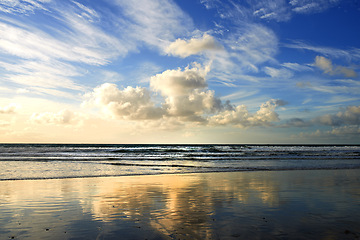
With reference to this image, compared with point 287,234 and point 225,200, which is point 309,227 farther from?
point 225,200

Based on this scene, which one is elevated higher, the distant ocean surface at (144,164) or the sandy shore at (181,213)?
the sandy shore at (181,213)

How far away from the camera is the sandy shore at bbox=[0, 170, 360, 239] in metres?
6.37

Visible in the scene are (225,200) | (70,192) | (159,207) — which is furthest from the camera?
(70,192)

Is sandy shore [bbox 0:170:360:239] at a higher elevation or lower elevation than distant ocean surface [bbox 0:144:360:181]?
higher

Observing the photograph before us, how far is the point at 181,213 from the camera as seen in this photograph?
818 cm

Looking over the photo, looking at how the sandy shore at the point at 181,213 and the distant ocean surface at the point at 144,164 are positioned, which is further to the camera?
the distant ocean surface at the point at 144,164

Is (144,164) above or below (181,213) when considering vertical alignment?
below

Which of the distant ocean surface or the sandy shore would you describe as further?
the distant ocean surface

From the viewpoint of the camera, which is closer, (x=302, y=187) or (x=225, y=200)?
(x=225, y=200)

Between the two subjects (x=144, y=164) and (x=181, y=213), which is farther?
(x=144, y=164)

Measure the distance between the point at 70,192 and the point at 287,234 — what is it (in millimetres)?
9365

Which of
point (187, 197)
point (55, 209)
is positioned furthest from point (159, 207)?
point (55, 209)

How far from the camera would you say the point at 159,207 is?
904 cm

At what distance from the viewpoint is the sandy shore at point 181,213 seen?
20.9 feet
